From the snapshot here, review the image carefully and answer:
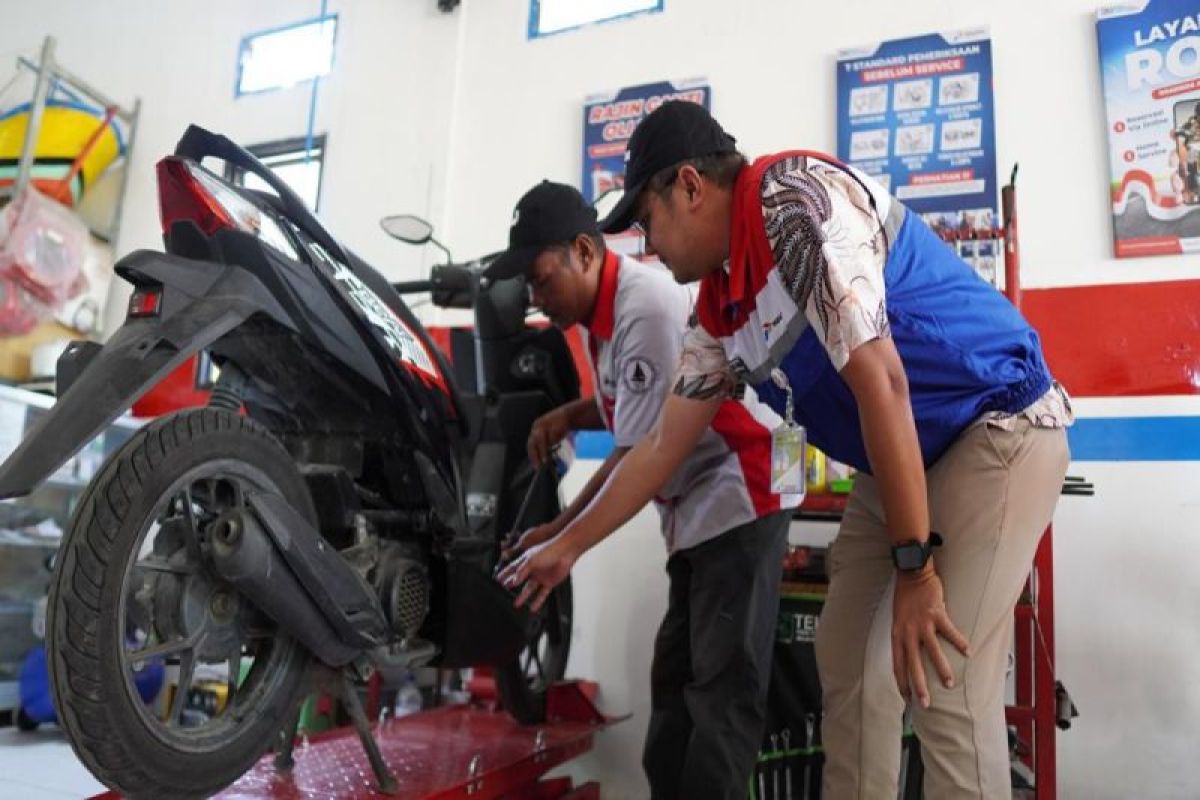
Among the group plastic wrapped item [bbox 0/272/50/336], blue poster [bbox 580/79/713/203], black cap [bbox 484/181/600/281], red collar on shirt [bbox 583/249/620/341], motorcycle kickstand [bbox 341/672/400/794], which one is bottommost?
motorcycle kickstand [bbox 341/672/400/794]

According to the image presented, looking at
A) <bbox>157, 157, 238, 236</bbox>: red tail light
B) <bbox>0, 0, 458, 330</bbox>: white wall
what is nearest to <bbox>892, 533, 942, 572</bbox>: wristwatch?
<bbox>157, 157, 238, 236</bbox>: red tail light

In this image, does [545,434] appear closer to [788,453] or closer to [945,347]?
[788,453]

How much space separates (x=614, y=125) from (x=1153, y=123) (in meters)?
1.62

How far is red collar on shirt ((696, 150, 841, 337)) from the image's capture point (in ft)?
3.40

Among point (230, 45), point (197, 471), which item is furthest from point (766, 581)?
point (230, 45)

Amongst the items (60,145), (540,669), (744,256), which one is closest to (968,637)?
(744,256)

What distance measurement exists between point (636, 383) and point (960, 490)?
0.70 m

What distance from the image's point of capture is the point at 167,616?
1.05 m

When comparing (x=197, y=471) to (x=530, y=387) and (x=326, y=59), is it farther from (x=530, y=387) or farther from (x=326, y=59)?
(x=326, y=59)

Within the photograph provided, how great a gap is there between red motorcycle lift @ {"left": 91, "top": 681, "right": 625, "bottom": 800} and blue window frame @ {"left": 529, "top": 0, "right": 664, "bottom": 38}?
7.64ft

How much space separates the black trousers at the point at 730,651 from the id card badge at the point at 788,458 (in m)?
0.37

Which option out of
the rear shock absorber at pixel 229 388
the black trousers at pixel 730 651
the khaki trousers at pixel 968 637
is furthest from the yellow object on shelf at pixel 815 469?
the rear shock absorber at pixel 229 388

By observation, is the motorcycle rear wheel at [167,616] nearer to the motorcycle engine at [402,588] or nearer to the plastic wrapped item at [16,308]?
the motorcycle engine at [402,588]

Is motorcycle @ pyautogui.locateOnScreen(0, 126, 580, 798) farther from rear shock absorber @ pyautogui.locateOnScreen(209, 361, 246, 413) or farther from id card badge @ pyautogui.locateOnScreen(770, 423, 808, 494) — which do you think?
id card badge @ pyautogui.locateOnScreen(770, 423, 808, 494)
